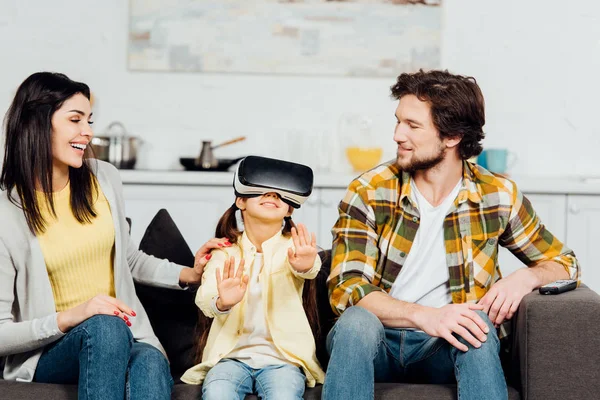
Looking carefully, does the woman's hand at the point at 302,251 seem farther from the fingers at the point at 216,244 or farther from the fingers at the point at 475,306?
the fingers at the point at 475,306

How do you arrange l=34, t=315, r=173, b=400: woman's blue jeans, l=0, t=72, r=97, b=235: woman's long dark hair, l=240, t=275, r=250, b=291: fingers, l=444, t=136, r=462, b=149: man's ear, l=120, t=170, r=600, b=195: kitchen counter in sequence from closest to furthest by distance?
l=34, t=315, r=173, b=400: woman's blue jeans → l=240, t=275, r=250, b=291: fingers → l=0, t=72, r=97, b=235: woman's long dark hair → l=444, t=136, r=462, b=149: man's ear → l=120, t=170, r=600, b=195: kitchen counter

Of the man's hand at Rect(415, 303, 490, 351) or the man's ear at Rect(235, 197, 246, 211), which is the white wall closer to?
the man's ear at Rect(235, 197, 246, 211)

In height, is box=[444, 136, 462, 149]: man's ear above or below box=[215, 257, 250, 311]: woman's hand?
above

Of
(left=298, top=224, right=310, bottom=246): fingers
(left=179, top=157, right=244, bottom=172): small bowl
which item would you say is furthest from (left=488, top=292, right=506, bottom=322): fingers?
(left=179, top=157, right=244, bottom=172): small bowl

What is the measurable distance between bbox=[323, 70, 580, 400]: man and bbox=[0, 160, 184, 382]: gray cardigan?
0.56 meters

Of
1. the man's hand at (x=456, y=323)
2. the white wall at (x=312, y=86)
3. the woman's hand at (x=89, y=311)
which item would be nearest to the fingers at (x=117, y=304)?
the woman's hand at (x=89, y=311)

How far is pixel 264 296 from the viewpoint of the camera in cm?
219

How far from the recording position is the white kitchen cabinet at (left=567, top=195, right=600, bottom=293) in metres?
Result: 3.93

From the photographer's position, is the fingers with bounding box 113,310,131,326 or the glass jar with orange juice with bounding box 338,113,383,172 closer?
the fingers with bounding box 113,310,131,326

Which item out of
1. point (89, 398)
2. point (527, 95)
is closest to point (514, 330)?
point (89, 398)

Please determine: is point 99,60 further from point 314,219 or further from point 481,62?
point 481,62

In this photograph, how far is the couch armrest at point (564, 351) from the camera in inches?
79.1

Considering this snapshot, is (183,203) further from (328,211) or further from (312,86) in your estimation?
(312,86)

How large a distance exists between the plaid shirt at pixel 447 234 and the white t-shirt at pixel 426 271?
0.08ft
